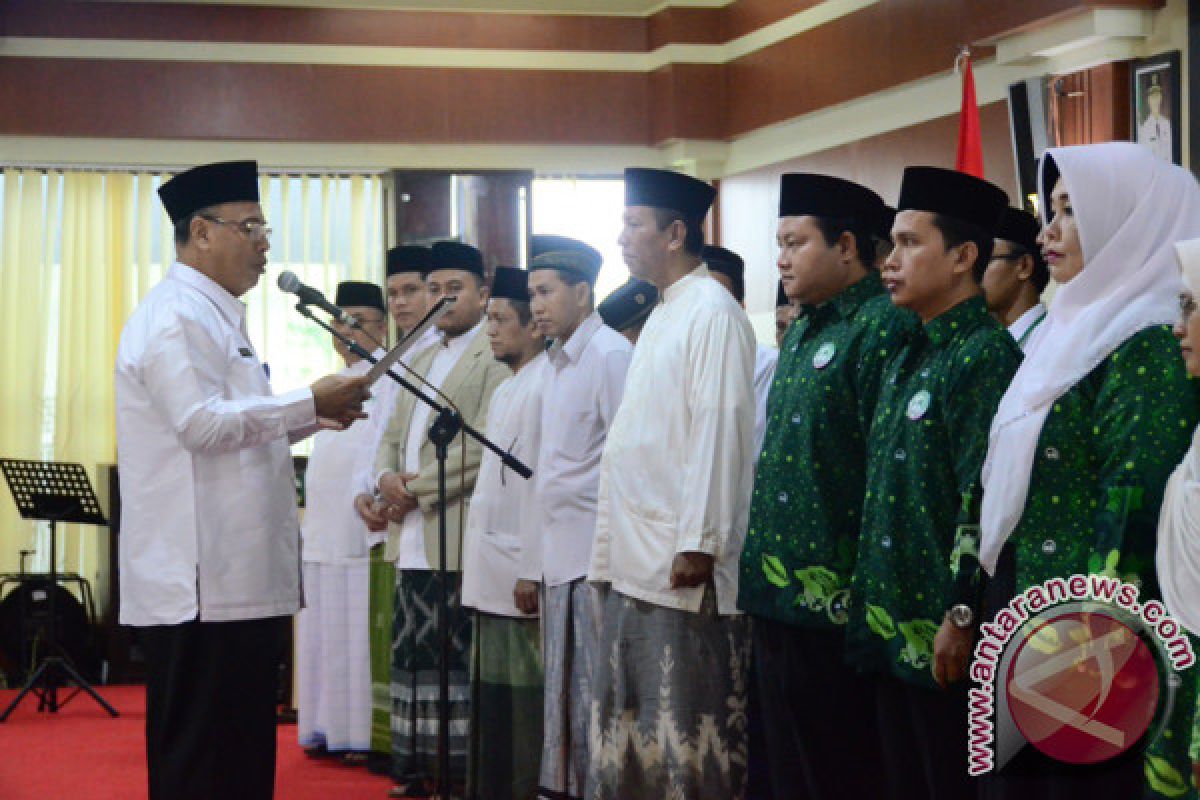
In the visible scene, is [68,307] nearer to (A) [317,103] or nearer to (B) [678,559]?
(A) [317,103]

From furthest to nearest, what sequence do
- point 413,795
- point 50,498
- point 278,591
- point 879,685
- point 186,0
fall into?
point 186,0
point 50,498
point 413,795
point 278,591
point 879,685

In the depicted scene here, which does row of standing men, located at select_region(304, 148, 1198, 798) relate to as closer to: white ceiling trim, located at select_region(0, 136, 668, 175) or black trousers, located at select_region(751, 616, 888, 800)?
black trousers, located at select_region(751, 616, 888, 800)

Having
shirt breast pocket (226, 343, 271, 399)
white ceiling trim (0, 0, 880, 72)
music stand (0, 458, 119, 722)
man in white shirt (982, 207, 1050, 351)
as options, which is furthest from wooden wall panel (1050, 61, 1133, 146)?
music stand (0, 458, 119, 722)

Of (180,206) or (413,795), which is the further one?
(413,795)

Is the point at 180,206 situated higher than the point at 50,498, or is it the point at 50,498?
the point at 180,206

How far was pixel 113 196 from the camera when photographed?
363 inches

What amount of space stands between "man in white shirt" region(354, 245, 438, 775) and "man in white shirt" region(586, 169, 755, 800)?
2.08 m

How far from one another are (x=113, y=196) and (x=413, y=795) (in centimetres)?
474

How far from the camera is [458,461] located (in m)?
5.54

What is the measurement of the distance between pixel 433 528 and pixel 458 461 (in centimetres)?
25

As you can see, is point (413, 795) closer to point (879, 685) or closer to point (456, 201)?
point (879, 685)

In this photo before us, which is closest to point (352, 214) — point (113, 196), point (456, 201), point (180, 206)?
point (456, 201)

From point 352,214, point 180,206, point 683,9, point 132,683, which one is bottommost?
point 132,683

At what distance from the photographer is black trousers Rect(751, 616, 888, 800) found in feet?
11.8
